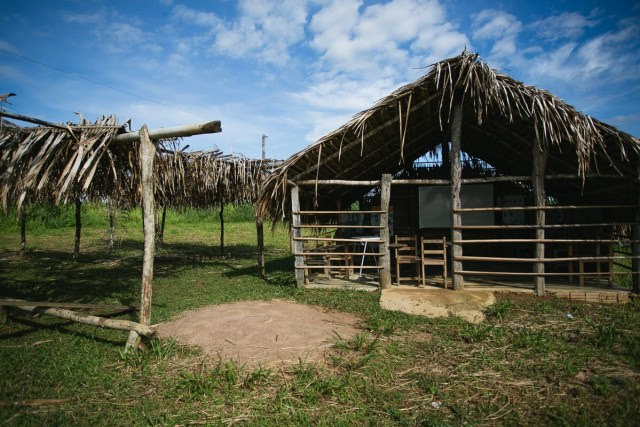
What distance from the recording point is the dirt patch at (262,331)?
403 centimetres

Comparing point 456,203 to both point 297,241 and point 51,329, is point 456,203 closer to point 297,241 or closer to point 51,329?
point 297,241

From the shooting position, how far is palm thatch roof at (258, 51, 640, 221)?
5723 mm

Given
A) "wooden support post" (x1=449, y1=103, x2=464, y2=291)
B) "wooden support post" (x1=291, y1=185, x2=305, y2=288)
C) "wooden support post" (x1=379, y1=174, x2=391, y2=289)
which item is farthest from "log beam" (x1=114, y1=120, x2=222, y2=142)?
"wooden support post" (x1=449, y1=103, x2=464, y2=291)

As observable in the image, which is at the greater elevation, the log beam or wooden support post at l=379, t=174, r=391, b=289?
the log beam

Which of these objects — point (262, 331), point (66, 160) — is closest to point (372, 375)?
point (262, 331)

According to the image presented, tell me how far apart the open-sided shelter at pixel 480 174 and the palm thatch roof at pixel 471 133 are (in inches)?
1.1

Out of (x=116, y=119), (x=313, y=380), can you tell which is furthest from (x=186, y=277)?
(x=313, y=380)

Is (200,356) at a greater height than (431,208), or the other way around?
(431,208)

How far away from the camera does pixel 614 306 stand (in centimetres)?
571

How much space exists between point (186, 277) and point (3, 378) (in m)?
5.51

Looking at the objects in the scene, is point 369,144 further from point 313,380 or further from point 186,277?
point 186,277

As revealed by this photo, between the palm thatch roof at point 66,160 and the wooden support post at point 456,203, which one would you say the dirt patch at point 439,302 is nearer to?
the wooden support post at point 456,203

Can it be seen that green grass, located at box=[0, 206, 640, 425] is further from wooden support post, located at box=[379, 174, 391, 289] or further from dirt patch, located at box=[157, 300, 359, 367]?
wooden support post, located at box=[379, 174, 391, 289]

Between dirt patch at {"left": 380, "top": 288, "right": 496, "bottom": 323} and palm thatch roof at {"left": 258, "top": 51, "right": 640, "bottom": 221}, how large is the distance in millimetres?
2740
